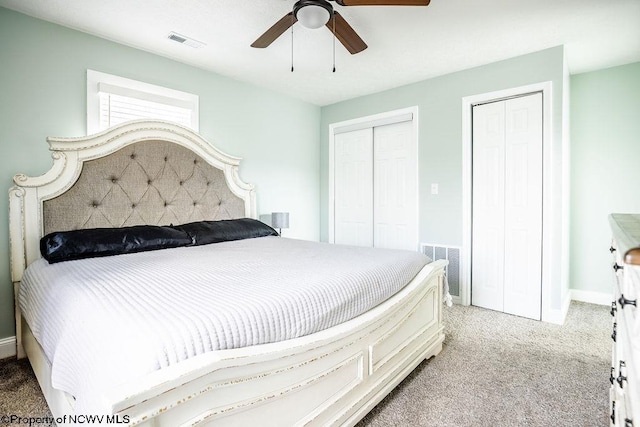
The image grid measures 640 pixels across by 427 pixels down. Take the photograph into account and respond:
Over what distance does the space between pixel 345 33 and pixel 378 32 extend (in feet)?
1.92

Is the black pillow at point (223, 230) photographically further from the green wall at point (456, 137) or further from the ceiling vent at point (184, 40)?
the green wall at point (456, 137)

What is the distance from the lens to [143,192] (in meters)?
2.61

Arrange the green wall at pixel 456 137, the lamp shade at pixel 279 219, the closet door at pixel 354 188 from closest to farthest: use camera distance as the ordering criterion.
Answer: the green wall at pixel 456 137
the lamp shade at pixel 279 219
the closet door at pixel 354 188

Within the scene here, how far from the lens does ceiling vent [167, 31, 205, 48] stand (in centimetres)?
250

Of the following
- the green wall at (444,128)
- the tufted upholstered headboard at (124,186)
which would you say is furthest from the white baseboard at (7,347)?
the green wall at (444,128)

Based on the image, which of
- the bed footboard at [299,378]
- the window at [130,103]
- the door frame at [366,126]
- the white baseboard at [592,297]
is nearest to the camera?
the bed footboard at [299,378]

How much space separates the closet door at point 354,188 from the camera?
4047 millimetres

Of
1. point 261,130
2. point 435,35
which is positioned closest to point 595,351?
point 435,35

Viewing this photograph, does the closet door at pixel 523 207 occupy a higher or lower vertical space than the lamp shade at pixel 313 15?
lower

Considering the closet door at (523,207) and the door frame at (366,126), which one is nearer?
the closet door at (523,207)

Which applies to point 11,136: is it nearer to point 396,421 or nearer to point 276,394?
point 276,394

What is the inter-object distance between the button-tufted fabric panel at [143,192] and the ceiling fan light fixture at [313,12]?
1627 millimetres

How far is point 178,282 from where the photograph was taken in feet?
4.40

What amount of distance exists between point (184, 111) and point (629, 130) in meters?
4.18
